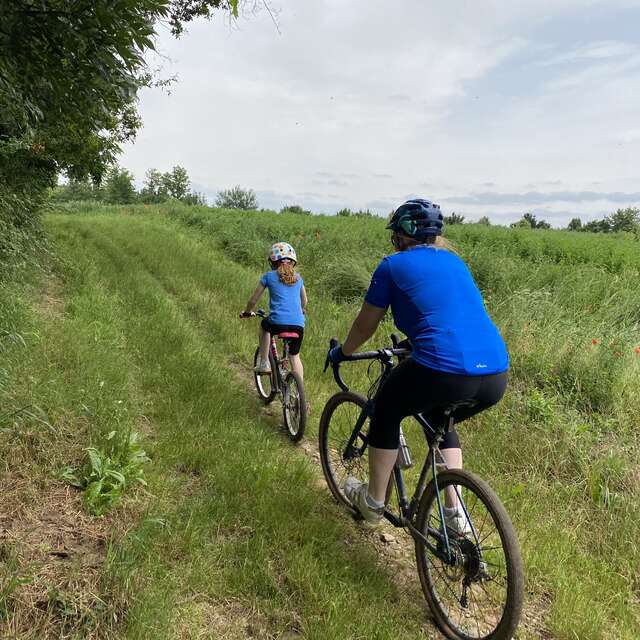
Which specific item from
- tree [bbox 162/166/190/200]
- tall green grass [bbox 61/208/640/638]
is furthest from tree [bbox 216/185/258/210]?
tall green grass [bbox 61/208/640/638]

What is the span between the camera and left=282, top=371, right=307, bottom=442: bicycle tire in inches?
187

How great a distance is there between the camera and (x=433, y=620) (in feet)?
9.00

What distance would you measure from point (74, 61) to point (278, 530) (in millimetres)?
3034

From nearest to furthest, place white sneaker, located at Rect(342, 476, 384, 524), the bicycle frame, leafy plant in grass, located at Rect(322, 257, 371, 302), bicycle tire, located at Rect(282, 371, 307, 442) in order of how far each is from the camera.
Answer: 1. the bicycle frame
2. white sneaker, located at Rect(342, 476, 384, 524)
3. bicycle tire, located at Rect(282, 371, 307, 442)
4. leafy plant in grass, located at Rect(322, 257, 371, 302)

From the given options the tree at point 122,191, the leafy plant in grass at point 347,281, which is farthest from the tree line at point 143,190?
the leafy plant in grass at point 347,281

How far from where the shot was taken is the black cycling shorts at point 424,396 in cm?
243

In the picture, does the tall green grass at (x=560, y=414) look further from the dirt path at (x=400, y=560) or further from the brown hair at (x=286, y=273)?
the brown hair at (x=286, y=273)

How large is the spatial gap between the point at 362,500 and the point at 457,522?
720mm

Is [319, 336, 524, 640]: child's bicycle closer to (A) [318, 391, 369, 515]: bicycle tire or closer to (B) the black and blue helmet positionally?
(A) [318, 391, 369, 515]: bicycle tire

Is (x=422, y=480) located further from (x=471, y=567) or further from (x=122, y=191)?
(x=122, y=191)

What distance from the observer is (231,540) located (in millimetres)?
3043

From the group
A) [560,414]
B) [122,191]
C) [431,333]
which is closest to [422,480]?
[431,333]

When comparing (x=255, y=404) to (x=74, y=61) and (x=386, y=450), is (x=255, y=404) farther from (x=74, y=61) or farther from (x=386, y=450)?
(x=74, y=61)

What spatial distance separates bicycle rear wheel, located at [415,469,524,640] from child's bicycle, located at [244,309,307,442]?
2.14 meters
